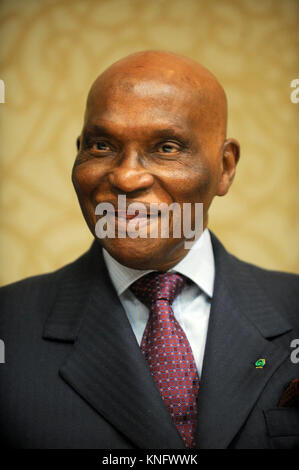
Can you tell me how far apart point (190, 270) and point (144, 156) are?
0.93ft

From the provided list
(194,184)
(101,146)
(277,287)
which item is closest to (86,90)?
(101,146)

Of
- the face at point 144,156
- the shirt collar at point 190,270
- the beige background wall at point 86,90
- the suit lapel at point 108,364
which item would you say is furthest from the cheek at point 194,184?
the beige background wall at point 86,90

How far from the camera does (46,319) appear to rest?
1024 mm

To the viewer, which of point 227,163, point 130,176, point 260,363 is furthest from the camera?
point 227,163

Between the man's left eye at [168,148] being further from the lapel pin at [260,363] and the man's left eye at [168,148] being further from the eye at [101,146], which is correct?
the lapel pin at [260,363]

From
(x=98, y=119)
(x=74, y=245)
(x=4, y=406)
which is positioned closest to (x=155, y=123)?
(x=98, y=119)

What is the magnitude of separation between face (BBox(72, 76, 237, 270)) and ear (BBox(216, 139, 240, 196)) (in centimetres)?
12

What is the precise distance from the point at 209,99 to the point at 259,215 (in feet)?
2.09

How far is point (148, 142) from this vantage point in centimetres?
87

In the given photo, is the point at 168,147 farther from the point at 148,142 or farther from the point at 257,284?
the point at 257,284

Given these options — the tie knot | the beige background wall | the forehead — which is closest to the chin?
the tie knot

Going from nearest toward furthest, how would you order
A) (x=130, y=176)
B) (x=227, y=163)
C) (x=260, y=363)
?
(x=130, y=176) → (x=260, y=363) → (x=227, y=163)

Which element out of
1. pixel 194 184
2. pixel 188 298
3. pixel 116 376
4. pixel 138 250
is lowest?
pixel 116 376

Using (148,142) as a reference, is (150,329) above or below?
below
